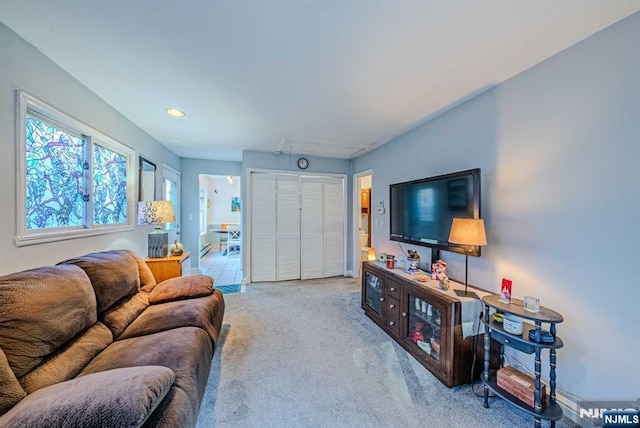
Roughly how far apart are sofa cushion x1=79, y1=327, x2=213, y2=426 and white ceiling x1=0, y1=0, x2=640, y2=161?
1.91m

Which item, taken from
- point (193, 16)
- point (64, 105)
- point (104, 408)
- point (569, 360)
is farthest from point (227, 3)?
point (569, 360)

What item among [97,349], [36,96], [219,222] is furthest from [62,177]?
[219,222]

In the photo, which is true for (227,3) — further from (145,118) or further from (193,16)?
(145,118)

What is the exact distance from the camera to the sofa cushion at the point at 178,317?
5.71 ft

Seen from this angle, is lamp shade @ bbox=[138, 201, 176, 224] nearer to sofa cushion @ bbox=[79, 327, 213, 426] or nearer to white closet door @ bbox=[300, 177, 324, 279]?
sofa cushion @ bbox=[79, 327, 213, 426]

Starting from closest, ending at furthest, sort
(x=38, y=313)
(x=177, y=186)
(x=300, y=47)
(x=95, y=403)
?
(x=95, y=403) → (x=38, y=313) → (x=300, y=47) → (x=177, y=186)

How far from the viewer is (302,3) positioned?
1.27 meters

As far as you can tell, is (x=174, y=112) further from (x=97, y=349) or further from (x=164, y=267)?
(x=97, y=349)

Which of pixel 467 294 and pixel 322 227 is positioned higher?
pixel 322 227

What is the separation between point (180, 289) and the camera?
2268mm

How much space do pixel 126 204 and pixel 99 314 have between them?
1.64m

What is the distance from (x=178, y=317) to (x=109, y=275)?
1.86ft

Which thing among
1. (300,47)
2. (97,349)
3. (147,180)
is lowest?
(97,349)

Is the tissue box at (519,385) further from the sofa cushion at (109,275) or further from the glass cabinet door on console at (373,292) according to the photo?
the sofa cushion at (109,275)
